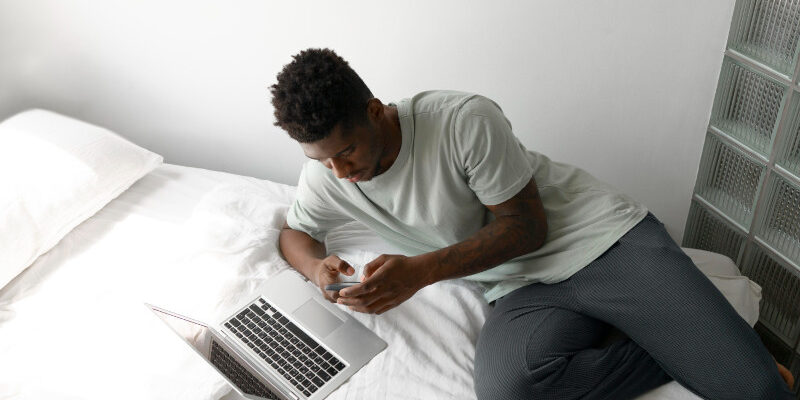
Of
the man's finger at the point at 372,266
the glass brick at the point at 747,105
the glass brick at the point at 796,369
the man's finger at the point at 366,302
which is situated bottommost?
the glass brick at the point at 796,369

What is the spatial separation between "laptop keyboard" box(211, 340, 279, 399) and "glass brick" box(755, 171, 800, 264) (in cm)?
109

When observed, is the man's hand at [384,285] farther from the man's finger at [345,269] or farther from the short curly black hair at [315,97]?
the short curly black hair at [315,97]

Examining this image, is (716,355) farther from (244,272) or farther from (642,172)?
(244,272)

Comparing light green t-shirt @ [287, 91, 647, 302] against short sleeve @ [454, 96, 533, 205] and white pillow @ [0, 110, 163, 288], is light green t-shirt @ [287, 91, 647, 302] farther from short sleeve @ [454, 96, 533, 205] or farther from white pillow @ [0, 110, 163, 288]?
white pillow @ [0, 110, 163, 288]

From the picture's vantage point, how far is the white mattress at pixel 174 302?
54.9 inches

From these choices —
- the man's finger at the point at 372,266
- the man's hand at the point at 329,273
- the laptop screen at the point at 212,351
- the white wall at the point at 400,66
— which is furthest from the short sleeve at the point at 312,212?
the white wall at the point at 400,66

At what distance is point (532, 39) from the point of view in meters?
1.87

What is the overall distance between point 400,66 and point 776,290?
985 millimetres

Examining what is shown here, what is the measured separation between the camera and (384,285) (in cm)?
140

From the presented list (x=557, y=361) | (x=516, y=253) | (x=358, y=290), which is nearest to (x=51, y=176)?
(x=358, y=290)

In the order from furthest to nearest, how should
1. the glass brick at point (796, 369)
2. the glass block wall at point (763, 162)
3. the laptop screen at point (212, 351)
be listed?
the glass brick at point (796, 369), the glass block wall at point (763, 162), the laptop screen at point (212, 351)

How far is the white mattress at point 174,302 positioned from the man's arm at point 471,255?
0.12m

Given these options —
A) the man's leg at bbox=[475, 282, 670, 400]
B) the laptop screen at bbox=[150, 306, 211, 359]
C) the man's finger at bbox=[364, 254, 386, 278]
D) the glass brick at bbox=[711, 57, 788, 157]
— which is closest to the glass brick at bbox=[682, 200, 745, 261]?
the glass brick at bbox=[711, 57, 788, 157]

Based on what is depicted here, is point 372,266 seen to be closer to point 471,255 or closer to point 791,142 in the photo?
point 471,255
